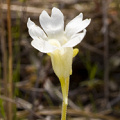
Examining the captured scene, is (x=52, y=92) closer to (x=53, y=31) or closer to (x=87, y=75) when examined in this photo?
(x=87, y=75)

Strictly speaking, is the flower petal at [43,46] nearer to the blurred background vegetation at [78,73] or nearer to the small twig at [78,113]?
the blurred background vegetation at [78,73]

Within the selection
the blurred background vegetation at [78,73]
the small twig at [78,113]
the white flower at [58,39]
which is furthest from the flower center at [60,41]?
the small twig at [78,113]

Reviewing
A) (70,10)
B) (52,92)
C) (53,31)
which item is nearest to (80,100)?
(52,92)

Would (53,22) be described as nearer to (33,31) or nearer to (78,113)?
(33,31)

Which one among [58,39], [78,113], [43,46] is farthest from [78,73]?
[43,46]

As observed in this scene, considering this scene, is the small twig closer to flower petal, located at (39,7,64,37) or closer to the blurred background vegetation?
the blurred background vegetation

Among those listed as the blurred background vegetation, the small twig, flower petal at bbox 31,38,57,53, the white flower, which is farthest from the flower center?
the small twig
